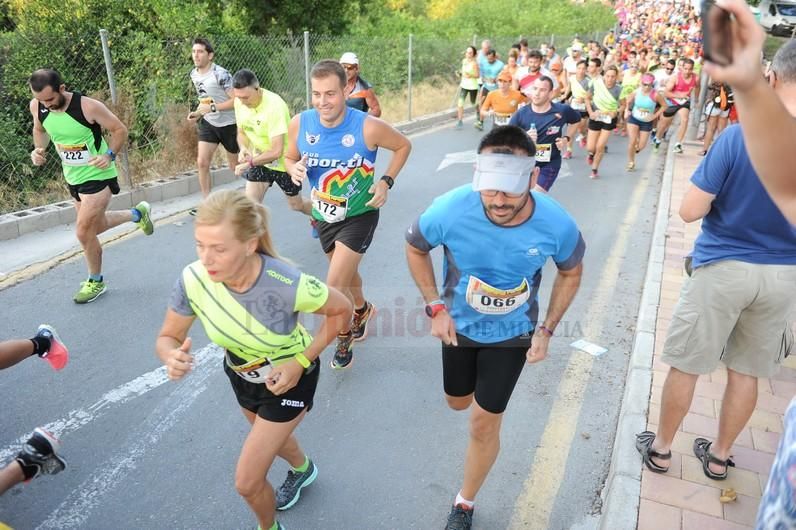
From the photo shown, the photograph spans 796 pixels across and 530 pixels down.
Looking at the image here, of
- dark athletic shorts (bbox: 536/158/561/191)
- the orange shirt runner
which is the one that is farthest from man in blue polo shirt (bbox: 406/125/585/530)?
the orange shirt runner

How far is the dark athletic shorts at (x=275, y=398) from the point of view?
2605mm

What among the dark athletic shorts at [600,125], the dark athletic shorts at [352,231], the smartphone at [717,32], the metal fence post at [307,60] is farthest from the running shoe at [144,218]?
the dark athletic shorts at [600,125]

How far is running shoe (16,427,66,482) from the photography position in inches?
119

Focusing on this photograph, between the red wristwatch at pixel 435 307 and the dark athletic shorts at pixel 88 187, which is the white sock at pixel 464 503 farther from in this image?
the dark athletic shorts at pixel 88 187

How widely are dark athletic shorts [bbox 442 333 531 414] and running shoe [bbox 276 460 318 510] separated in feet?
2.97

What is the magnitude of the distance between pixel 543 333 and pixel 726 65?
1.88 metres

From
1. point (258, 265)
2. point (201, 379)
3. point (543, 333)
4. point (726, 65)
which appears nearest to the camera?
point (726, 65)

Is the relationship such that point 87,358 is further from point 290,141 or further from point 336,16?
point 336,16

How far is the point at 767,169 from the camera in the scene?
1157 mm

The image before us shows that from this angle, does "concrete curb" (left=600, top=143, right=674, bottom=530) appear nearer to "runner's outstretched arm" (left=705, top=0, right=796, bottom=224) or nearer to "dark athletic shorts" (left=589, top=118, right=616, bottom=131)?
"runner's outstretched arm" (left=705, top=0, right=796, bottom=224)

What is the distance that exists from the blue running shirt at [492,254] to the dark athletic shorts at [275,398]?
76 centimetres

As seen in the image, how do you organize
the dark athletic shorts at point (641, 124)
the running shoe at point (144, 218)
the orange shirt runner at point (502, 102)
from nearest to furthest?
the running shoe at point (144, 218), the orange shirt runner at point (502, 102), the dark athletic shorts at point (641, 124)

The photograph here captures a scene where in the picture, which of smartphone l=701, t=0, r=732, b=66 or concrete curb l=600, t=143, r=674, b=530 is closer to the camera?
smartphone l=701, t=0, r=732, b=66

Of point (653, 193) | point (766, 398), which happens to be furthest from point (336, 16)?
point (766, 398)
